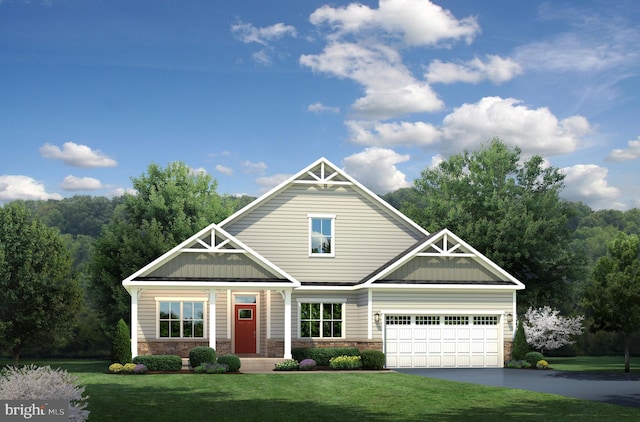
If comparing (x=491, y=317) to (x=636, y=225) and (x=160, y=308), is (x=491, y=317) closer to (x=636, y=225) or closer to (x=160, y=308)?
(x=160, y=308)

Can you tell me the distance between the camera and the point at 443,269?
3494 cm

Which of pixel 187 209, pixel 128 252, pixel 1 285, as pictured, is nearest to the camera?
pixel 1 285

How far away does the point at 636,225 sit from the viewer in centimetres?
10812

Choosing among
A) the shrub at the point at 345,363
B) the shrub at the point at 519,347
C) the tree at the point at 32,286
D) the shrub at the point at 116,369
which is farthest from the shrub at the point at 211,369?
the tree at the point at 32,286

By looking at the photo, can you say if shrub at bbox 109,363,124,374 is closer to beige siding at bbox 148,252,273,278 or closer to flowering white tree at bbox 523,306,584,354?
beige siding at bbox 148,252,273,278

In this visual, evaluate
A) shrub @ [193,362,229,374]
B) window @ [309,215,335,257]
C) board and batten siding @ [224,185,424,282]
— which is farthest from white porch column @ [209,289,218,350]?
window @ [309,215,335,257]

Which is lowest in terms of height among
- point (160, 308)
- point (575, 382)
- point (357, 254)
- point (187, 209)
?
point (575, 382)

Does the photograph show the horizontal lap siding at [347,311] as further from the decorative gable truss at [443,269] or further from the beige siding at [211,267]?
the beige siding at [211,267]

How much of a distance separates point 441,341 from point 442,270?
2998 mm

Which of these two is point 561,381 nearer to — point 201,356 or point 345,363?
point 345,363

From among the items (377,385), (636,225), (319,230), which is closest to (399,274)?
(319,230)

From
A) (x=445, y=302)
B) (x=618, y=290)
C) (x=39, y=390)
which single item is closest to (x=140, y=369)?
(x=445, y=302)

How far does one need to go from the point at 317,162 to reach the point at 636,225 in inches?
3264

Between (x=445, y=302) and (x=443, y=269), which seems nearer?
(x=445, y=302)
